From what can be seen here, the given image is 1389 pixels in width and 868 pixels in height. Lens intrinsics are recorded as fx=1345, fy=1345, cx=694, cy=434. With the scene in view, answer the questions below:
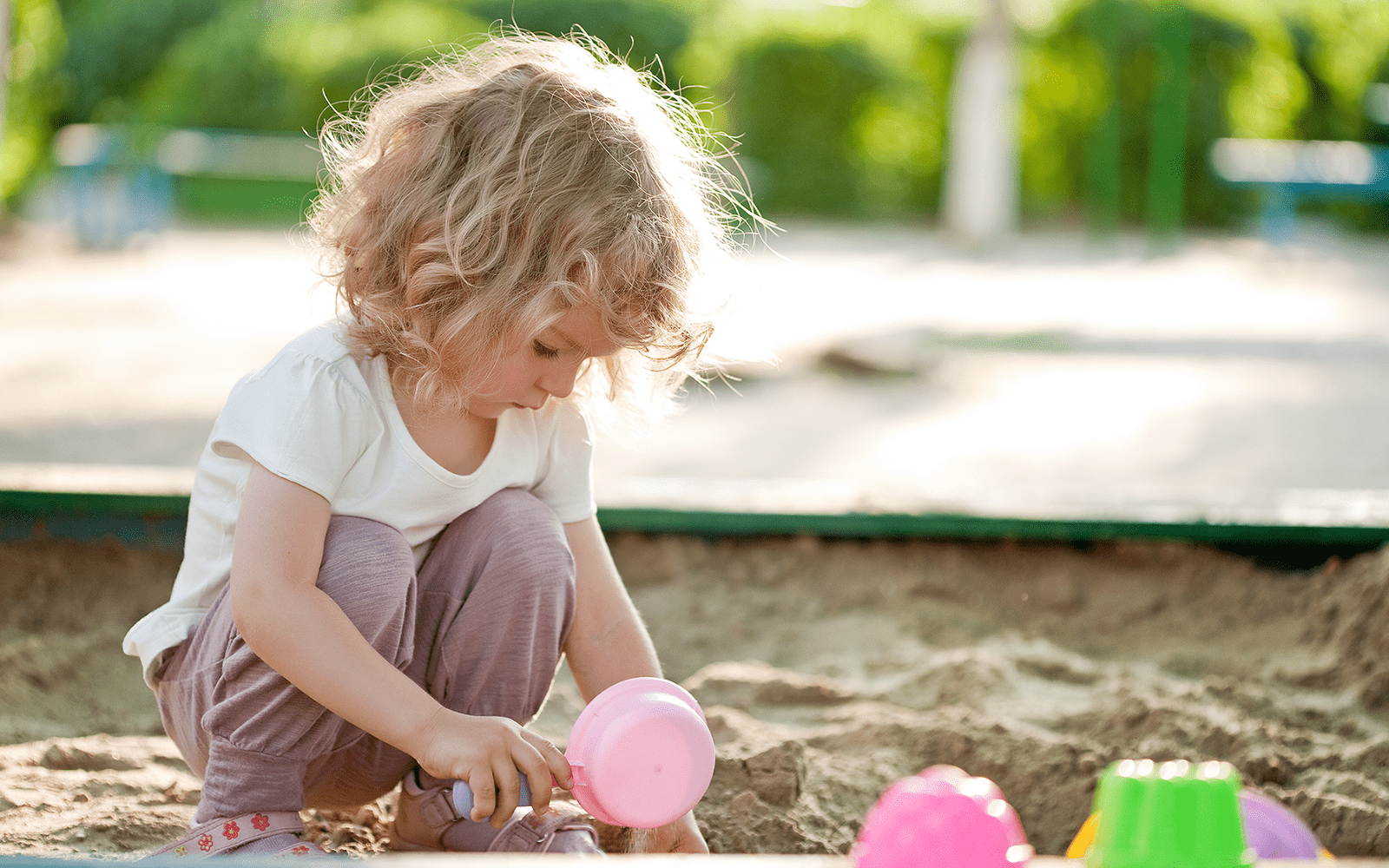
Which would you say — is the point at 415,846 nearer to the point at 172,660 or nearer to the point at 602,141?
the point at 172,660

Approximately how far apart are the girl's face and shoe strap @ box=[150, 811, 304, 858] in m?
0.41

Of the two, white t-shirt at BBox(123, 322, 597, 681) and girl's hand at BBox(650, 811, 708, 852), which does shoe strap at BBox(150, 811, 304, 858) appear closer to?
white t-shirt at BBox(123, 322, 597, 681)

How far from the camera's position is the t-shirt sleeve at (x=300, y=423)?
43.8 inches

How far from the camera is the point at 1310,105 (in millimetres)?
10688

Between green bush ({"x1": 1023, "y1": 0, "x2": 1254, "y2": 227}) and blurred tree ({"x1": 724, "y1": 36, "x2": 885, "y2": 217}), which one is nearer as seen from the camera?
green bush ({"x1": 1023, "y1": 0, "x2": 1254, "y2": 227})

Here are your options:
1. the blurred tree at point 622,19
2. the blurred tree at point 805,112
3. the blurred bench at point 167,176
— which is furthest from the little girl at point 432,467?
the blurred tree at point 622,19

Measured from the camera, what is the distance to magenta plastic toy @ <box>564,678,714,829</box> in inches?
41.4

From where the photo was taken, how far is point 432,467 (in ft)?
4.00

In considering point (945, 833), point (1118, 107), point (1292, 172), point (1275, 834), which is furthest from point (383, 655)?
point (1118, 107)

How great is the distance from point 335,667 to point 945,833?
532 millimetres

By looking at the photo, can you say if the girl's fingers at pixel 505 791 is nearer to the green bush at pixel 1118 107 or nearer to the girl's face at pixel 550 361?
the girl's face at pixel 550 361

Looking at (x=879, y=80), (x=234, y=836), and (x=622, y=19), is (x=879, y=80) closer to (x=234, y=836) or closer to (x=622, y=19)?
(x=622, y=19)

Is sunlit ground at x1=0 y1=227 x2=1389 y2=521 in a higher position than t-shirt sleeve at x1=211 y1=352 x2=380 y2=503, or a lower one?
lower

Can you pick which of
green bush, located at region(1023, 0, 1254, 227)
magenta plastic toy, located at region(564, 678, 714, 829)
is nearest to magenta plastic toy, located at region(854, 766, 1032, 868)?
magenta plastic toy, located at region(564, 678, 714, 829)
